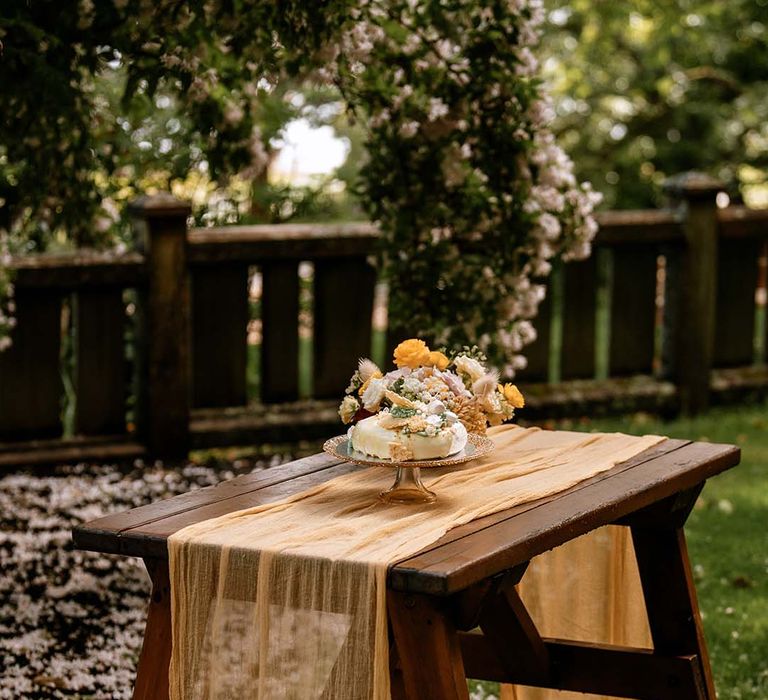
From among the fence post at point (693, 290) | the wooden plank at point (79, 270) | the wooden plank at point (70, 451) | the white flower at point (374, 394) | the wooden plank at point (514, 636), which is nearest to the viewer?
the white flower at point (374, 394)

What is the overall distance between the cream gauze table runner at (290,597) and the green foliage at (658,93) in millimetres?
9598

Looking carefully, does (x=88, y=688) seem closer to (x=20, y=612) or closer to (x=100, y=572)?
(x=20, y=612)

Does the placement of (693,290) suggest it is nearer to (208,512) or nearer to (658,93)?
(658,93)

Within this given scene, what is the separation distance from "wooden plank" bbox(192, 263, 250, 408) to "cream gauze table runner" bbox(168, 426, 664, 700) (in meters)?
4.19

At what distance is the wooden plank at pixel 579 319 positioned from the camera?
331 inches

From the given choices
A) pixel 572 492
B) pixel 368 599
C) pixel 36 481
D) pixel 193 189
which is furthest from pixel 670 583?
pixel 193 189

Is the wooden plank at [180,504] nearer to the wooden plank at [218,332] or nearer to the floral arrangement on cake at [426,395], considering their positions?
the floral arrangement on cake at [426,395]

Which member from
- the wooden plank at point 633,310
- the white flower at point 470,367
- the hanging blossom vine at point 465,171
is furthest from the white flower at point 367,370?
the wooden plank at point 633,310

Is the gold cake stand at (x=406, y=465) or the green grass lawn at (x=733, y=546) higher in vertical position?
the gold cake stand at (x=406, y=465)

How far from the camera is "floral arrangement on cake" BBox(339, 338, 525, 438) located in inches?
135

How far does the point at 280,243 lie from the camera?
757cm

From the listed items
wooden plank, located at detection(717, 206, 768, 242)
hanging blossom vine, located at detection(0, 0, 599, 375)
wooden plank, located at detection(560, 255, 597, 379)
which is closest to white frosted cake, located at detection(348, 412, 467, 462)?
hanging blossom vine, located at detection(0, 0, 599, 375)

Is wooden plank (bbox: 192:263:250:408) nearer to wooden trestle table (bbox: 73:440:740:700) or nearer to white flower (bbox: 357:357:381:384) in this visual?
wooden trestle table (bbox: 73:440:740:700)

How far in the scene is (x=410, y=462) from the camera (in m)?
3.39
